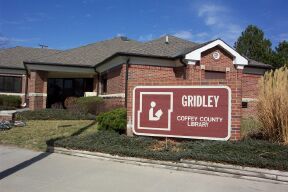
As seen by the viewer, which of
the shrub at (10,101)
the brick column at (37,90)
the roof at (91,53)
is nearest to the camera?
the brick column at (37,90)

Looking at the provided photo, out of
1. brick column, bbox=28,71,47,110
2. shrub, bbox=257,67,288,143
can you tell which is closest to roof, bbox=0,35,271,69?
brick column, bbox=28,71,47,110

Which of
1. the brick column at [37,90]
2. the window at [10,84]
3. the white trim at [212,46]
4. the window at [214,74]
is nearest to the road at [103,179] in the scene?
the white trim at [212,46]

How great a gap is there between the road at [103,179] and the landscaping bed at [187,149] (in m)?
0.39

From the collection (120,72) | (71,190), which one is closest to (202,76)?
(120,72)

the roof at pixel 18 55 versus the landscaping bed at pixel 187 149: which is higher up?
the roof at pixel 18 55

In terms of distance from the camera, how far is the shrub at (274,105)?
8.25 metres

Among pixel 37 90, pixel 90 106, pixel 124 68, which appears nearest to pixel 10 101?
pixel 37 90

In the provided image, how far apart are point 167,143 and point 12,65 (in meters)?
23.2

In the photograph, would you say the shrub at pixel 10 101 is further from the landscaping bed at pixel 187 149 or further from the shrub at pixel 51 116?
the landscaping bed at pixel 187 149

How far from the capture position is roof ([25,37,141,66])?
23922 millimetres

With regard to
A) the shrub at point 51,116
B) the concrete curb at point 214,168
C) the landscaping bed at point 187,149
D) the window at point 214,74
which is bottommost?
the concrete curb at point 214,168

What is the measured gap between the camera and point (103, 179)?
715 cm

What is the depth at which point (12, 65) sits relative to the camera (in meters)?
29.5

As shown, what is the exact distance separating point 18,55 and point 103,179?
92.6 feet
